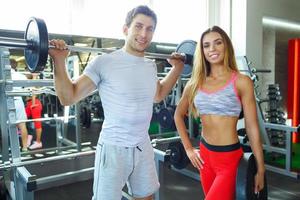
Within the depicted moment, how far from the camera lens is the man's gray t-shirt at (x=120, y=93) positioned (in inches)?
47.4

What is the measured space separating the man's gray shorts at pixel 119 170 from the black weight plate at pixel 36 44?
444 mm

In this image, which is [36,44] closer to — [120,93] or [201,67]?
[120,93]

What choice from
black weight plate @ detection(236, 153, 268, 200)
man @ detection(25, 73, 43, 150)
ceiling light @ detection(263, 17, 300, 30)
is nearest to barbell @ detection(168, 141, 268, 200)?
black weight plate @ detection(236, 153, 268, 200)

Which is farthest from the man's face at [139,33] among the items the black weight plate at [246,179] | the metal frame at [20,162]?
the metal frame at [20,162]

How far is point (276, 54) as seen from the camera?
17.1 feet

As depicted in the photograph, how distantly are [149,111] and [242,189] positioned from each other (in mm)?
521

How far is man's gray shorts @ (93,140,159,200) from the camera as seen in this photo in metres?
1.20

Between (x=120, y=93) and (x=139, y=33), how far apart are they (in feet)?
0.90

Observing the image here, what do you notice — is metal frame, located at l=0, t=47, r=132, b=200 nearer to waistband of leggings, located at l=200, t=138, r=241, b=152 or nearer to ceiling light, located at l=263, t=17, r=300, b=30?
waistband of leggings, located at l=200, t=138, r=241, b=152

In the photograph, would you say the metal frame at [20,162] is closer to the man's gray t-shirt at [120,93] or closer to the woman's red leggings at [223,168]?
the man's gray t-shirt at [120,93]

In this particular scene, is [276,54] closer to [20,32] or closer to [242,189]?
[20,32]

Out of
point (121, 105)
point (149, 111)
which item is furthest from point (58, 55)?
point (149, 111)

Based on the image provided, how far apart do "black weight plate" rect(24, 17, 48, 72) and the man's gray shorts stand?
444 millimetres

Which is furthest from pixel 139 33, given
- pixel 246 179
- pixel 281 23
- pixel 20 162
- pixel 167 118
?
pixel 281 23
